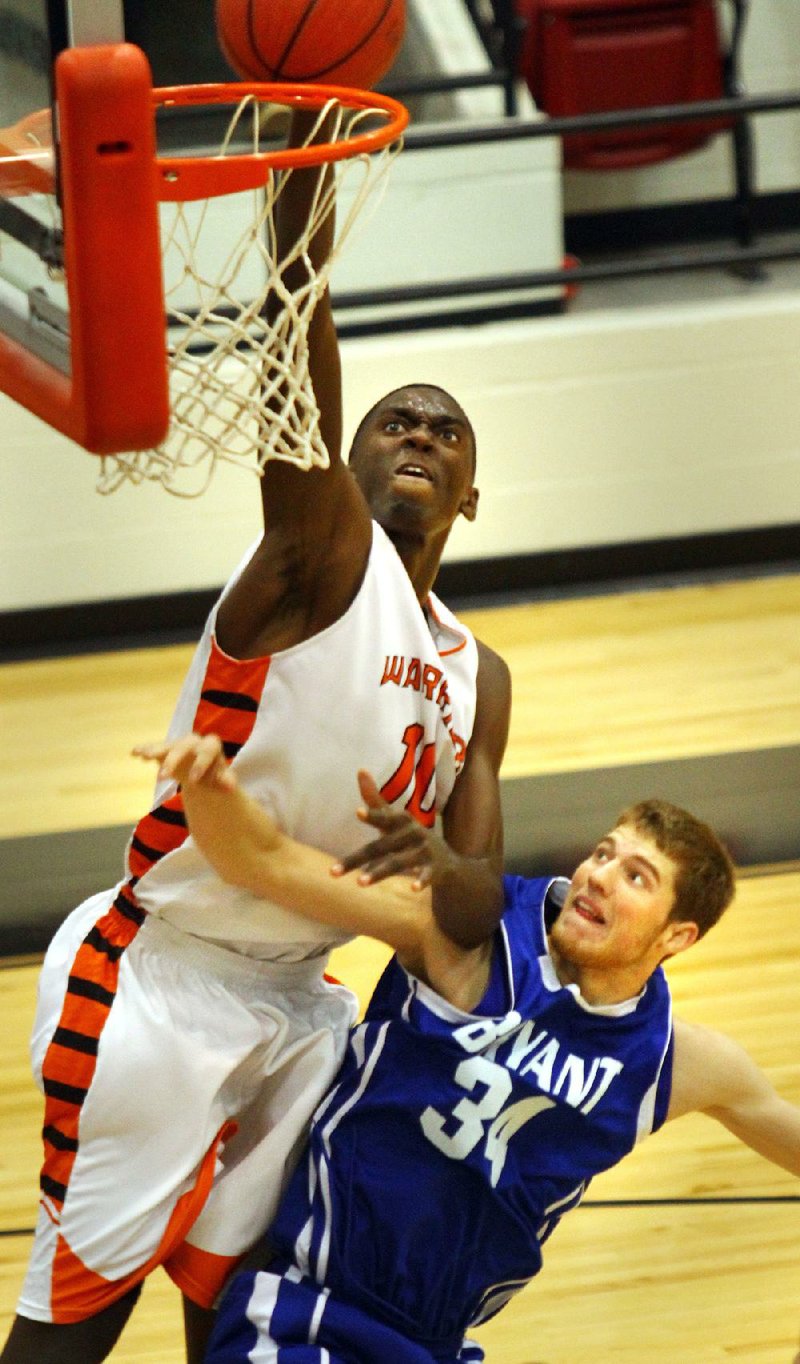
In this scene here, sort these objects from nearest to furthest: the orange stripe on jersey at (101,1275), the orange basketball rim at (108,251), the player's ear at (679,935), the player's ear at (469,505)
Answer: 1. the orange basketball rim at (108,251)
2. the orange stripe on jersey at (101,1275)
3. the player's ear at (679,935)
4. the player's ear at (469,505)

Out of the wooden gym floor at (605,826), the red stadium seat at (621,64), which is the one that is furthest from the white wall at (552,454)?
the red stadium seat at (621,64)

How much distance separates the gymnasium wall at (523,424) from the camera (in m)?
6.26

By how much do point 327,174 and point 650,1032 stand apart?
133cm

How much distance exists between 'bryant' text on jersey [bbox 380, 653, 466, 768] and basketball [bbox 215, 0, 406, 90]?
2.57 feet

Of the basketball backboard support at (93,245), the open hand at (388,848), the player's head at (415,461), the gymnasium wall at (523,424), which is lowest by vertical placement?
the gymnasium wall at (523,424)

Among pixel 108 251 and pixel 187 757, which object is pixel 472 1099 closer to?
pixel 187 757

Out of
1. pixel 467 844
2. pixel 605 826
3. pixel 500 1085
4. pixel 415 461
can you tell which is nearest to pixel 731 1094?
pixel 500 1085

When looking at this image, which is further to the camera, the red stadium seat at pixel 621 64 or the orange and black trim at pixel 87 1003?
the red stadium seat at pixel 621 64

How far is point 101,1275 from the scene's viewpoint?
2.48 meters

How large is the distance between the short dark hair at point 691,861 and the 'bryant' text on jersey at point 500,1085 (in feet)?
0.89

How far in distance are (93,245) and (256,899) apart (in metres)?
1.06

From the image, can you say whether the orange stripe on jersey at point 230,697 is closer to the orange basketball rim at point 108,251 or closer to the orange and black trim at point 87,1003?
the orange and black trim at point 87,1003

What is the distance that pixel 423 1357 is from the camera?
2.47m

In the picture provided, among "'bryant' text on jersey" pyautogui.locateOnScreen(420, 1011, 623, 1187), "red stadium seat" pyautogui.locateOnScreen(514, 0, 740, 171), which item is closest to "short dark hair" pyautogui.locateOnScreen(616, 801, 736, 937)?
"'bryant' text on jersey" pyautogui.locateOnScreen(420, 1011, 623, 1187)
